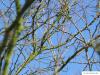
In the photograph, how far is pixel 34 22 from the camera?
10.1 metres

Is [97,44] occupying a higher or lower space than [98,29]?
lower

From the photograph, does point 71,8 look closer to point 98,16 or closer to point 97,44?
point 98,16

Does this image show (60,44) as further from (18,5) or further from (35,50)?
(18,5)

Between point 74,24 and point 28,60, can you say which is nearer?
point 74,24

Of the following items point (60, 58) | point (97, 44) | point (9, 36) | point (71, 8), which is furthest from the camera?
point (71, 8)

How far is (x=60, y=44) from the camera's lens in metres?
9.63

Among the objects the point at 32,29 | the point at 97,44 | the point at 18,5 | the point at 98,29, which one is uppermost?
the point at 32,29

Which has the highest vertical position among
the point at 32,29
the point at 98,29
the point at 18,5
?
the point at 32,29

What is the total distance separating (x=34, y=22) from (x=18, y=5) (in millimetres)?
5590

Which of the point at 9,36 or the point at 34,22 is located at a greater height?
the point at 34,22

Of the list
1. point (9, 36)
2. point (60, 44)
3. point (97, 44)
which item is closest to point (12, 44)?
point (9, 36)

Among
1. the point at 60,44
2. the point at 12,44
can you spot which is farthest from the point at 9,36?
the point at 60,44

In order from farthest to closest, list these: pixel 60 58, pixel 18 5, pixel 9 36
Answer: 1. pixel 60 58
2. pixel 18 5
3. pixel 9 36

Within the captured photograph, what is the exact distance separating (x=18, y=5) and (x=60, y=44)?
5.24m
